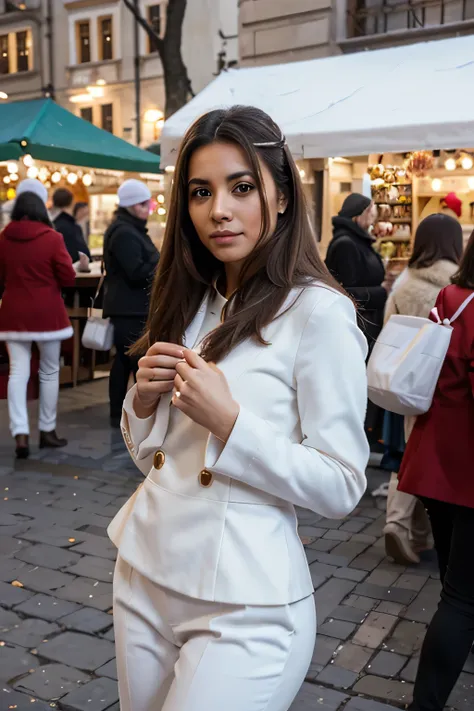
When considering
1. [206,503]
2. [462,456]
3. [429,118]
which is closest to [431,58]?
[429,118]

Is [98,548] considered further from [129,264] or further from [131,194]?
[131,194]

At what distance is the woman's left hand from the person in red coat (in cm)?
150

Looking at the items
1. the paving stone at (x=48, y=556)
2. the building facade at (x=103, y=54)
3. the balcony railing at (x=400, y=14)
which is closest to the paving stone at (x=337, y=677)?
the paving stone at (x=48, y=556)

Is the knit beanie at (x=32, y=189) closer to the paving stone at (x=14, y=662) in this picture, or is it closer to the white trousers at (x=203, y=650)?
the paving stone at (x=14, y=662)

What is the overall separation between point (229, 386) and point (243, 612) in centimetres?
42

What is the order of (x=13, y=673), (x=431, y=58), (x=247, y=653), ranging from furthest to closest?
(x=431, y=58), (x=13, y=673), (x=247, y=653)

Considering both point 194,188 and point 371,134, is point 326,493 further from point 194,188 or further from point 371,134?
point 371,134

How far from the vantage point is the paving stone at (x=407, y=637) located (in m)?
3.47

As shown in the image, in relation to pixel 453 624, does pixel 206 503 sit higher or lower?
higher

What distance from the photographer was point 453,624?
2.73 m

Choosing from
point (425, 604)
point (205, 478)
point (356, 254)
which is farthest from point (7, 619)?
point (356, 254)

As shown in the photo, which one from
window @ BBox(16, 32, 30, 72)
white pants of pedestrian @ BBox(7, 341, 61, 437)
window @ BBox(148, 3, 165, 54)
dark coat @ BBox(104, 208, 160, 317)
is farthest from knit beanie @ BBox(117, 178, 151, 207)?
window @ BBox(16, 32, 30, 72)

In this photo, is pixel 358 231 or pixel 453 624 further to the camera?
pixel 358 231

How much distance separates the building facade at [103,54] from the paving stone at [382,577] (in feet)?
54.7
